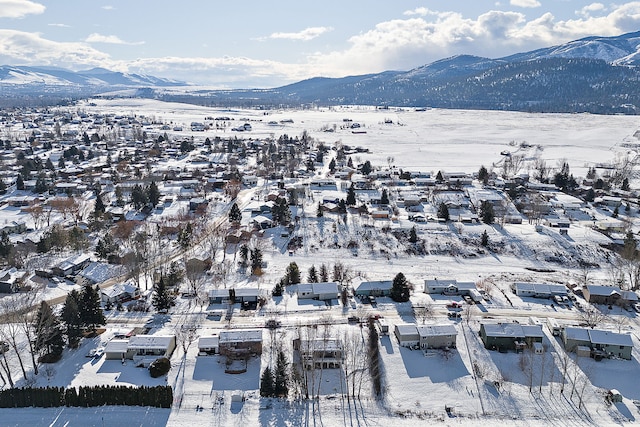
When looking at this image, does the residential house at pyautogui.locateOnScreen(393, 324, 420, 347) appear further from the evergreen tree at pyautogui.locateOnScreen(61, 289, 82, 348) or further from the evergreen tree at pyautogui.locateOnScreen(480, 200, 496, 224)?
the evergreen tree at pyautogui.locateOnScreen(480, 200, 496, 224)

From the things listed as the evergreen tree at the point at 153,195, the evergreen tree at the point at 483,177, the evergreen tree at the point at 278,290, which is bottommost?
the evergreen tree at the point at 278,290

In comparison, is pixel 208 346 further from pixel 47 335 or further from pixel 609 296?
pixel 609 296

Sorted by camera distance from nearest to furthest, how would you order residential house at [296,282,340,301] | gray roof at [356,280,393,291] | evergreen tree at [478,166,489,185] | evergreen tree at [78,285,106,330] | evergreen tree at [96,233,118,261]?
evergreen tree at [78,285,106,330]
residential house at [296,282,340,301]
gray roof at [356,280,393,291]
evergreen tree at [96,233,118,261]
evergreen tree at [478,166,489,185]

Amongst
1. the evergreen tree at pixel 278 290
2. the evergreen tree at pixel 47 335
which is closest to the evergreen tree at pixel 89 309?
the evergreen tree at pixel 47 335

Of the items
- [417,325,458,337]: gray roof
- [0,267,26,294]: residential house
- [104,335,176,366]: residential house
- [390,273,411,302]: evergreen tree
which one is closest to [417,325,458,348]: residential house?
[417,325,458,337]: gray roof

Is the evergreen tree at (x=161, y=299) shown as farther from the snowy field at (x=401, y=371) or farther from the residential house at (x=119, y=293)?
the residential house at (x=119, y=293)

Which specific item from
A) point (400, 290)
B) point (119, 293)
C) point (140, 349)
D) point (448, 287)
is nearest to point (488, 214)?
point (448, 287)

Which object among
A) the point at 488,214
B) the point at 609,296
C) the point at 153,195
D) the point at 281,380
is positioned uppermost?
the point at 488,214
